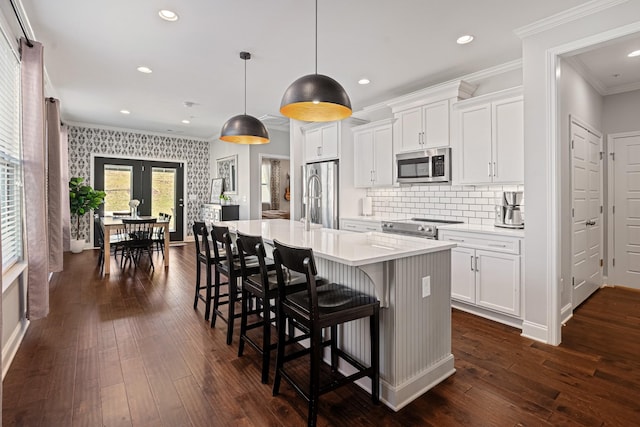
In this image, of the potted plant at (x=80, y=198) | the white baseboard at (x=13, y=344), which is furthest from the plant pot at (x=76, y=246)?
the white baseboard at (x=13, y=344)

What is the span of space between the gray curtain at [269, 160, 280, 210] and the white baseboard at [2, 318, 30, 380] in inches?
216

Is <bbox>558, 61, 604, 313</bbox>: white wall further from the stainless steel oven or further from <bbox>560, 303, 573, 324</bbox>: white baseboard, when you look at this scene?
the stainless steel oven

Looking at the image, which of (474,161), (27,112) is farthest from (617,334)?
(27,112)

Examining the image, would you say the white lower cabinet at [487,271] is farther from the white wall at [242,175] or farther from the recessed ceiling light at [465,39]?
the white wall at [242,175]

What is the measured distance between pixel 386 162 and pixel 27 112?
3.99 meters

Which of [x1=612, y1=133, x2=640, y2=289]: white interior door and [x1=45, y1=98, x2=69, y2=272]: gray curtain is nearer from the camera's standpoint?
[x1=45, y1=98, x2=69, y2=272]: gray curtain

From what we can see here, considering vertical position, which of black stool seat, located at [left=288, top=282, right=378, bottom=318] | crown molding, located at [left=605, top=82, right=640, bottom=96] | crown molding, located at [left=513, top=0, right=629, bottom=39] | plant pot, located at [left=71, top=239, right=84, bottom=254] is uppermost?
crown molding, located at [left=513, top=0, right=629, bottom=39]

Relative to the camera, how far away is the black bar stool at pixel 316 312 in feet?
5.81

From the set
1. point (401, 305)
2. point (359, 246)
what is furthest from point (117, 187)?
point (401, 305)

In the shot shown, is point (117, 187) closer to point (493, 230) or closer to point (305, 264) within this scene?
point (305, 264)

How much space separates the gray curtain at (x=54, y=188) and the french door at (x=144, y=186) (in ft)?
12.6

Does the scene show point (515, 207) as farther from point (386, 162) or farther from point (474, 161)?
point (386, 162)

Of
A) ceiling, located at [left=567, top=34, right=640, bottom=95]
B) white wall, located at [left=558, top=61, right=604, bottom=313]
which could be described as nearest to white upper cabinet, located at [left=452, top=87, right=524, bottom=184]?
white wall, located at [left=558, top=61, right=604, bottom=313]

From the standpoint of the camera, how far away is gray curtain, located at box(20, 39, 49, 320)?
282cm
